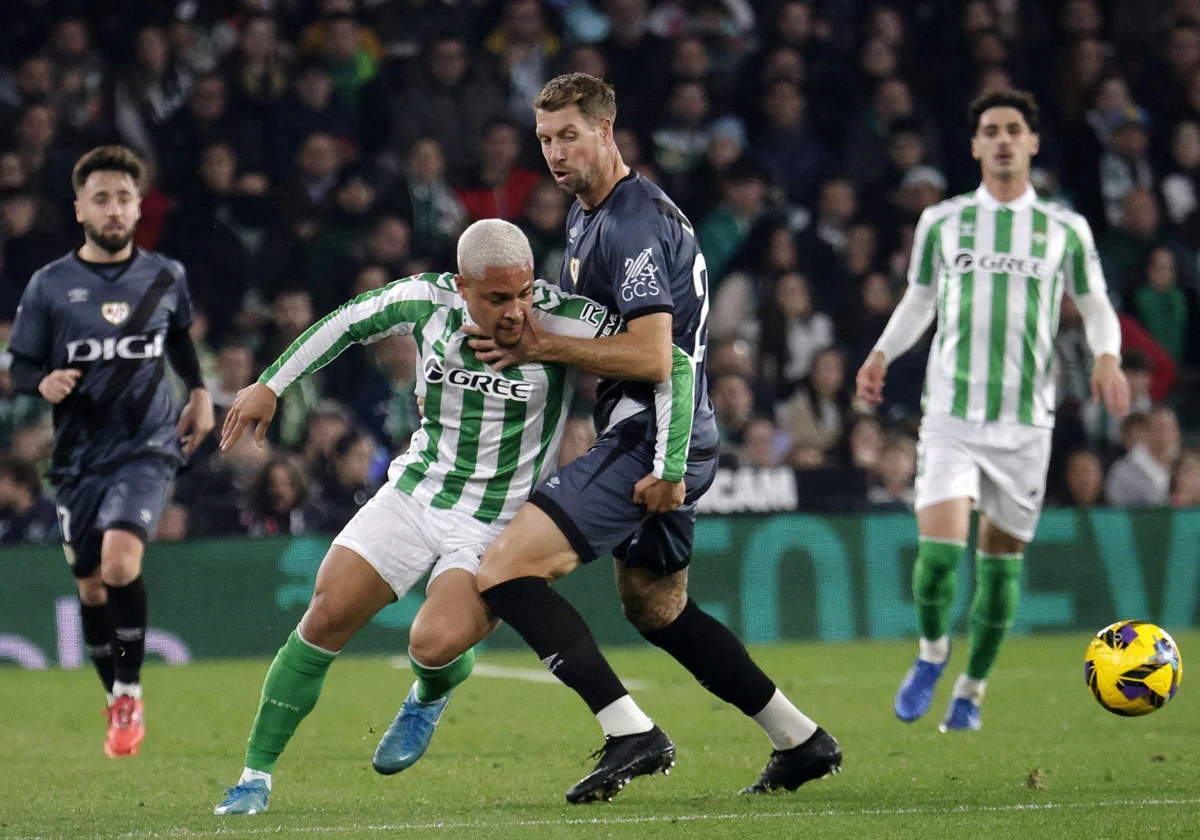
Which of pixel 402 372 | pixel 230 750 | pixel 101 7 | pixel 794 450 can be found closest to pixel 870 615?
pixel 794 450

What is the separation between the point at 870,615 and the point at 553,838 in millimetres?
6899

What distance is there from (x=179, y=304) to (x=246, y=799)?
113 inches

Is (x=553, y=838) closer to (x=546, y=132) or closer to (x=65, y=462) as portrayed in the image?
(x=546, y=132)

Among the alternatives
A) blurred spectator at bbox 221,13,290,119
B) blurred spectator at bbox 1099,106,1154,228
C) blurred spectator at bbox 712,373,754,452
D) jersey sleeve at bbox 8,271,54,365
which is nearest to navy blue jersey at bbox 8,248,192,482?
jersey sleeve at bbox 8,271,54,365

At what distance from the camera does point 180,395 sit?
11.4 meters

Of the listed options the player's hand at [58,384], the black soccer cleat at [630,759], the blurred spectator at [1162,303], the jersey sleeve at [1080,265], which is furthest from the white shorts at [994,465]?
the blurred spectator at [1162,303]

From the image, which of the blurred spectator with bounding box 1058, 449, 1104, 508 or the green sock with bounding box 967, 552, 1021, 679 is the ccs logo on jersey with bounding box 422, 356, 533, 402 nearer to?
the green sock with bounding box 967, 552, 1021, 679

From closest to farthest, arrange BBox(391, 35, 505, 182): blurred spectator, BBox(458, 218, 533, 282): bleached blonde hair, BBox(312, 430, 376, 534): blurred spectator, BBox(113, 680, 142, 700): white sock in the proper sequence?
BBox(458, 218, 533, 282): bleached blonde hair → BBox(113, 680, 142, 700): white sock → BBox(312, 430, 376, 534): blurred spectator → BBox(391, 35, 505, 182): blurred spectator

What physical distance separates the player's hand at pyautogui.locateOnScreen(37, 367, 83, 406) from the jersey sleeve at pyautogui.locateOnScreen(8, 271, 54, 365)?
1.07 feet

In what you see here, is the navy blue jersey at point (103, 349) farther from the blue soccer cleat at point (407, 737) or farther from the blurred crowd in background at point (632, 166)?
the blurred crowd in background at point (632, 166)

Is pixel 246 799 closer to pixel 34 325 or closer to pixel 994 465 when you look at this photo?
pixel 34 325

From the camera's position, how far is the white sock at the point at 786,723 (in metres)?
5.29

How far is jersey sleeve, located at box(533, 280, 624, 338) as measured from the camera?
4996 mm

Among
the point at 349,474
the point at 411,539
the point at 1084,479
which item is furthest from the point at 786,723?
the point at 1084,479
